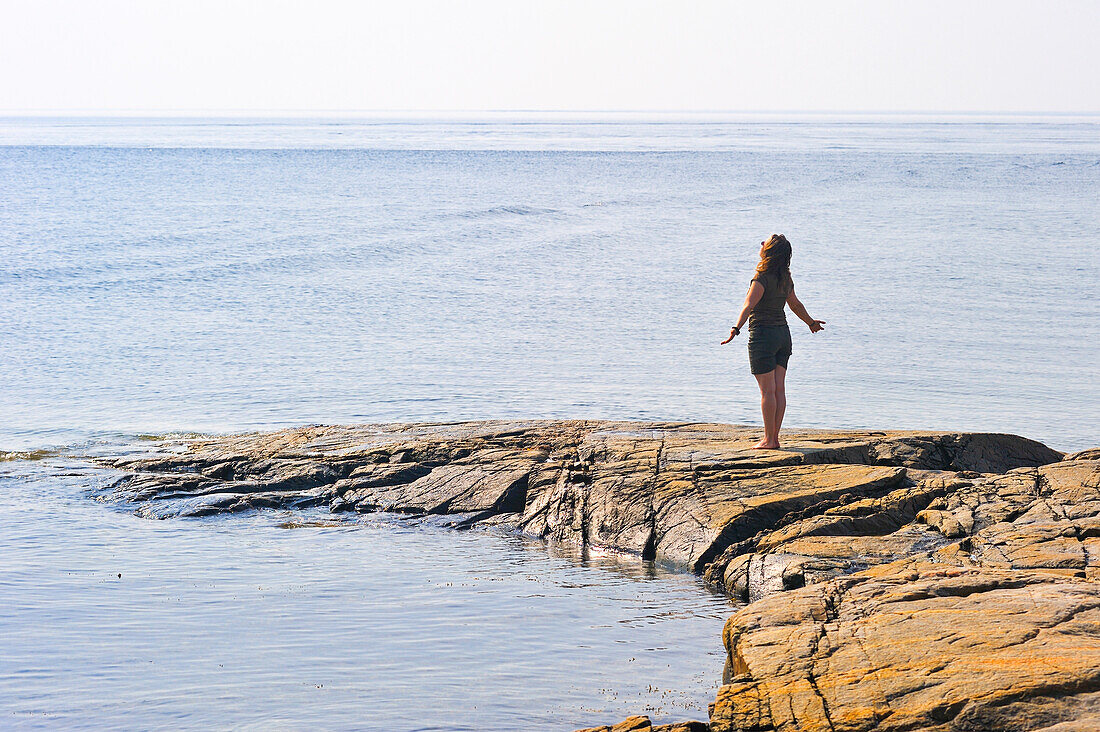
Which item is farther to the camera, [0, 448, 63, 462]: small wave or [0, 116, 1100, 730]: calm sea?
[0, 448, 63, 462]: small wave

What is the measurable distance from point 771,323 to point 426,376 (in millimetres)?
10309

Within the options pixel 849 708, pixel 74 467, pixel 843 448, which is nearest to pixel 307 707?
pixel 849 708

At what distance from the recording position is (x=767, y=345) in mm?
8578

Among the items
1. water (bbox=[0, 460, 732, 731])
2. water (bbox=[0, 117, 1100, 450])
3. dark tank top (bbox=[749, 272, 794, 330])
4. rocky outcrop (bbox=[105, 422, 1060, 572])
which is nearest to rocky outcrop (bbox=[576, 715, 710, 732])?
water (bbox=[0, 460, 732, 731])

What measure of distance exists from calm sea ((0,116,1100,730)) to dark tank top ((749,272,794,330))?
2.34m

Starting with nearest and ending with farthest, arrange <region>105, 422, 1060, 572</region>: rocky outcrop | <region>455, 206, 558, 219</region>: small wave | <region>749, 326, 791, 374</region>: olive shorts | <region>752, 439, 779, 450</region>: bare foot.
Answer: <region>105, 422, 1060, 572</region>: rocky outcrop → <region>749, 326, 791, 374</region>: olive shorts → <region>752, 439, 779, 450</region>: bare foot → <region>455, 206, 558, 219</region>: small wave

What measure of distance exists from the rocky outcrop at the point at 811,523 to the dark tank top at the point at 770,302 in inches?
44.4

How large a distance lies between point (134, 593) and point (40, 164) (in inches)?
3113

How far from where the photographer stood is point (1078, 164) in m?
72.6

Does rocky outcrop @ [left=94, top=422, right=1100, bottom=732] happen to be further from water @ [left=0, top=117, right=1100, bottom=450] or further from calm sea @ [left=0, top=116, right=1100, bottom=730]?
water @ [left=0, top=117, right=1100, bottom=450]

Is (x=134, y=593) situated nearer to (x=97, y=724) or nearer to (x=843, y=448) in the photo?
(x=97, y=724)

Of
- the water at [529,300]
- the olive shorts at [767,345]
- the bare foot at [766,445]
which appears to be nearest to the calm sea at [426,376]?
the water at [529,300]

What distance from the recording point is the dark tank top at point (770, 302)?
27.6ft

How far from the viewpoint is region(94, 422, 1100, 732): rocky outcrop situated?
4656mm
